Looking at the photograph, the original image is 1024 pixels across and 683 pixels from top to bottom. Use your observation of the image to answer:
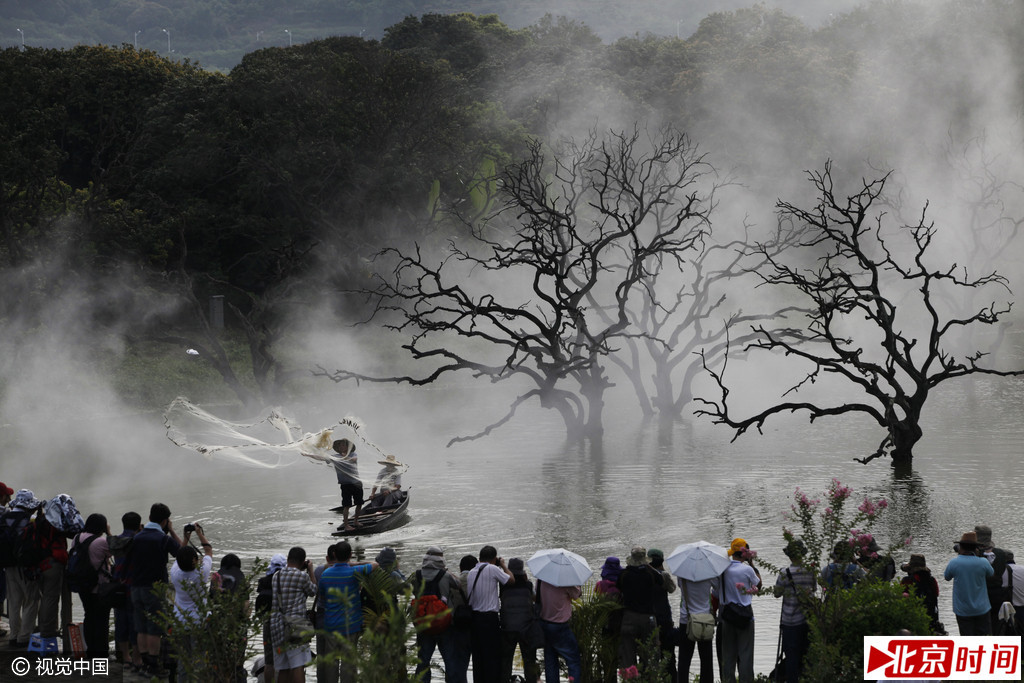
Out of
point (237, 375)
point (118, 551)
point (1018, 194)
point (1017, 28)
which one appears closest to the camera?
point (118, 551)

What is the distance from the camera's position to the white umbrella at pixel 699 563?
10.5 meters

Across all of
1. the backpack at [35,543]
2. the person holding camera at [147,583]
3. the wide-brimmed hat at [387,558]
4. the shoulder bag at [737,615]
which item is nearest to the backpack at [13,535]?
the backpack at [35,543]

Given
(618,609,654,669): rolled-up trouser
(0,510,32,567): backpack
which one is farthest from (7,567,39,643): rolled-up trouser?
(618,609,654,669): rolled-up trouser

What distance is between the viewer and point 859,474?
24.8 m

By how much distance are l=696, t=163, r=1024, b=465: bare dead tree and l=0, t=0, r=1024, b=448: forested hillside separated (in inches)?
95.8

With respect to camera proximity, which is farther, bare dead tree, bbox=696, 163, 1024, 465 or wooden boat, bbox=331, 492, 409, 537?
bare dead tree, bbox=696, 163, 1024, 465

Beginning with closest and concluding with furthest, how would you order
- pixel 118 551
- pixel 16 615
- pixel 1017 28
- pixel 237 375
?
pixel 118 551 → pixel 16 615 → pixel 237 375 → pixel 1017 28

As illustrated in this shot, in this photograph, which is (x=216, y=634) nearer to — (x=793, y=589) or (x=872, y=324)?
(x=793, y=589)

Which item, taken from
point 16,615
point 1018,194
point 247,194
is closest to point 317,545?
point 16,615

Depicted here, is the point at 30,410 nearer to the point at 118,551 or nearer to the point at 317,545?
the point at 317,545

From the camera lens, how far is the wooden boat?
65.9 feet

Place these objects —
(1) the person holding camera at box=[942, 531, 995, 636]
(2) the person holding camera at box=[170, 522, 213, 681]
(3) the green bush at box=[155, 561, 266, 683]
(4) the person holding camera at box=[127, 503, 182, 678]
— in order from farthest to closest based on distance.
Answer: (1) the person holding camera at box=[942, 531, 995, 636] → (4) the person holding camera at box=[127, 503, 182, 678] → (2) the person holding camera at box=[170, 522, 213, 681] → (3) the green bush at box=[155, 561, 266, 683]

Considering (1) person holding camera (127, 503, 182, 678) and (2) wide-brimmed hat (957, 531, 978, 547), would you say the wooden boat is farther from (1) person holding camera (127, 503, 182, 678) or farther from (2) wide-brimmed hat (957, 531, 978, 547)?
(2) wide-brimmed hat (957, 531, 978, 547)

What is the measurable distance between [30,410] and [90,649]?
2951 centimetres
